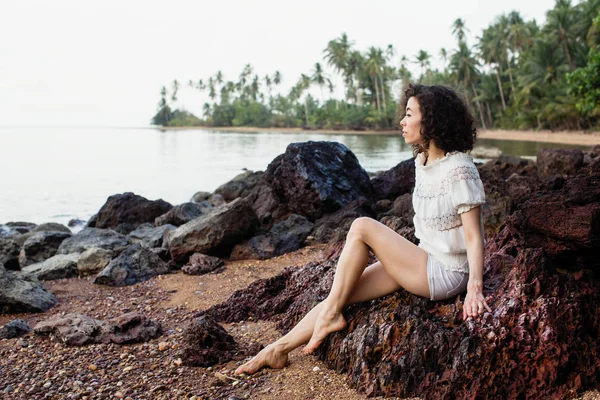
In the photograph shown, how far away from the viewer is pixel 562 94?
45219mm

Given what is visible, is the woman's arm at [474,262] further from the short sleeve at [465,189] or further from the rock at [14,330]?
the rock at [14,330]

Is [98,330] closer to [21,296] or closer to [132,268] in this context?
[21,296]

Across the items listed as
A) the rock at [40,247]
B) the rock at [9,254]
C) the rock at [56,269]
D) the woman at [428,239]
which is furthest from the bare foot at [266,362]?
the rock at [40,247]

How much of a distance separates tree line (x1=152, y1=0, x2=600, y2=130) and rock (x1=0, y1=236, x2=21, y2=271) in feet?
25.0

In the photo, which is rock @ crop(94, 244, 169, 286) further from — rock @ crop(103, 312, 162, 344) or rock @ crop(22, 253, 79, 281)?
rock @ crop(103, 312, 162, 344)

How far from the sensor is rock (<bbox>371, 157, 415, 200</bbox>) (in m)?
9.89

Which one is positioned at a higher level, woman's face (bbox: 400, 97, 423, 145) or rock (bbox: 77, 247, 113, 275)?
woman's face (bbox: 400, 97, 423, 145)

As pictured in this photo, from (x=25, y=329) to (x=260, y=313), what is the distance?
6.93 feet

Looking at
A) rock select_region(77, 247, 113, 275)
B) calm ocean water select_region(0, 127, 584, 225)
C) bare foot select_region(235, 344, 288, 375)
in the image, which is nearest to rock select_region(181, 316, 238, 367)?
bare foot select_region(235, 344, 288, 375)

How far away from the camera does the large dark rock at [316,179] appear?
29.1ft

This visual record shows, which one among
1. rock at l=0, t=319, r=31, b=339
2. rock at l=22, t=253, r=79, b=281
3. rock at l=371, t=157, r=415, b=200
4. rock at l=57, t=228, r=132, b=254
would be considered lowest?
rock at l=0, t=319, r=31, b=339

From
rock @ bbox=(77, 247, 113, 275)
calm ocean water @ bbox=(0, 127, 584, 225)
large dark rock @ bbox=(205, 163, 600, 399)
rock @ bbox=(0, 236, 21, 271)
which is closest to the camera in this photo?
large dark rock @ bbox=(205, 163, 600, 399)

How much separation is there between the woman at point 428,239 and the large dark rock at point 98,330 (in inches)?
50.2

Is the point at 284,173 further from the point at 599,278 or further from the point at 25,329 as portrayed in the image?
the point at 599,278
